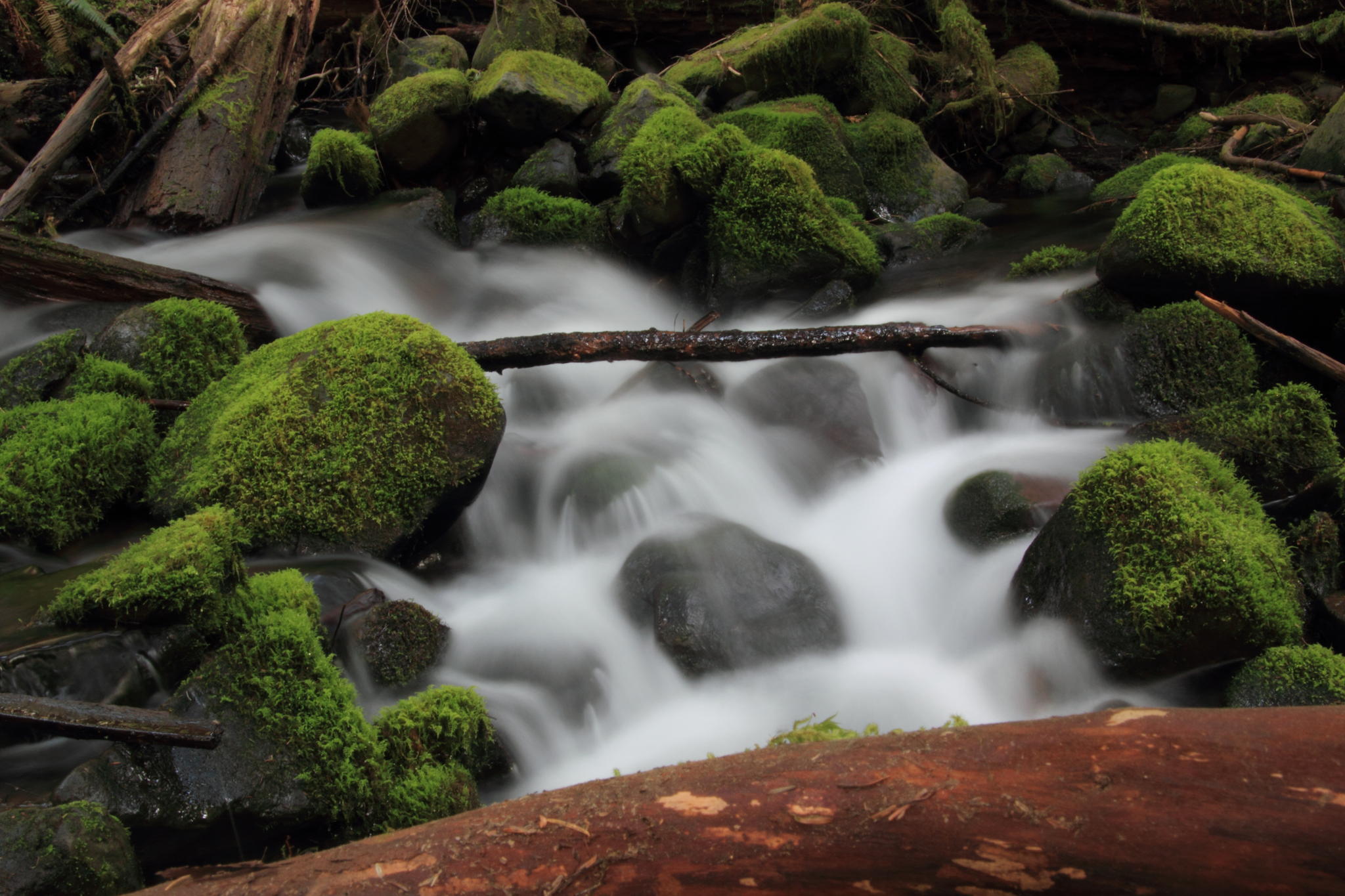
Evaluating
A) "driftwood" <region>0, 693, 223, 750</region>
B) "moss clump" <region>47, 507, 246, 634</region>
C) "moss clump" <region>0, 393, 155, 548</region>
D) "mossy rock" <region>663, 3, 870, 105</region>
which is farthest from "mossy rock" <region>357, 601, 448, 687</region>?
"mossy rock" <region>663, 3, 870, 105</region>

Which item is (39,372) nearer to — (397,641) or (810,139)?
(397,641)

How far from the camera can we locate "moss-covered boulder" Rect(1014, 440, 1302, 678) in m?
3.38

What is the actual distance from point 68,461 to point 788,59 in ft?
26.8

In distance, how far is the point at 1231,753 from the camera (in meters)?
1.83

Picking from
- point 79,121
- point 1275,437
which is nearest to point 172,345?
point 79,121

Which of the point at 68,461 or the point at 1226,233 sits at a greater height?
the point at 1226,233

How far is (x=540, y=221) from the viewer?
795cm

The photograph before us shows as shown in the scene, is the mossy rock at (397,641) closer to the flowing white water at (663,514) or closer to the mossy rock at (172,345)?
the flowing white water at (663,514)

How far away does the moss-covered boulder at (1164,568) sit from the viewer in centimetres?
338

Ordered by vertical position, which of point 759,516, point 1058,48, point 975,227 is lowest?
point 759,516

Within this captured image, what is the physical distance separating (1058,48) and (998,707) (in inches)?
465

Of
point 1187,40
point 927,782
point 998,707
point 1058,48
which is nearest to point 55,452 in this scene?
point 927,782

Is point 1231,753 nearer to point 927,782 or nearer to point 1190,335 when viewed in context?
point 927,782

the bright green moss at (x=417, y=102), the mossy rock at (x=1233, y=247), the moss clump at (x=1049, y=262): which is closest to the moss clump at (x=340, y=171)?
the bright green moss at (x=417, y=102)
